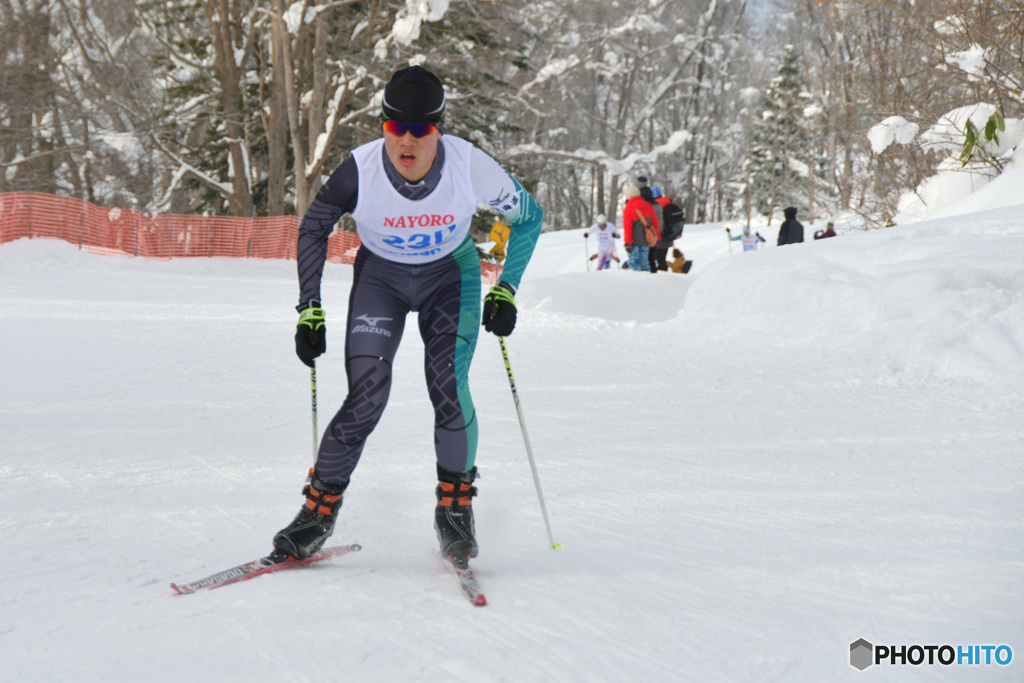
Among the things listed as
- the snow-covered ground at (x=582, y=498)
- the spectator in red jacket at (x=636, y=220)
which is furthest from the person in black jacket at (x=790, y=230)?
the snow-covered ground at (x=582, y=498)

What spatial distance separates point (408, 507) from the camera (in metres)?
3.39

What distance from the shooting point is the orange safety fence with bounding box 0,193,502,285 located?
661 inches

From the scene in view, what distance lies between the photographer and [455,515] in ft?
9.23

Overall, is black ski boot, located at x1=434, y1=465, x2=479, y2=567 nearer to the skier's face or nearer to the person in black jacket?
the skier's face

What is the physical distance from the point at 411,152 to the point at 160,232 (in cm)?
1947

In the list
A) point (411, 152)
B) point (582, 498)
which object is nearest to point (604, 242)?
point (582, 498)

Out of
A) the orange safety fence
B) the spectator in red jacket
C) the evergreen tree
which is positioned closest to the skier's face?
the spectator in red jacket

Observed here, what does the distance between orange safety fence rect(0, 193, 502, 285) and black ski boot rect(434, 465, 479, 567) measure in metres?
14.5

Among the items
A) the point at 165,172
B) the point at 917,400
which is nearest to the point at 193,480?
the point at 917,400

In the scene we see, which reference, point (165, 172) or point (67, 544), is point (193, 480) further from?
point (165, 172)

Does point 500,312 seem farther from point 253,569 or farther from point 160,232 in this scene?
point 160,232

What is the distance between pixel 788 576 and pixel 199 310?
8.36m

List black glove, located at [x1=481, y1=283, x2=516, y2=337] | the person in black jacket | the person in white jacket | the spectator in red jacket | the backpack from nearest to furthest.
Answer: black glove, located at [x1=481, y1=283, x2=516, y2=337], the spectator in red jacket, the backpack, the person in black jacket, the person in white jacket

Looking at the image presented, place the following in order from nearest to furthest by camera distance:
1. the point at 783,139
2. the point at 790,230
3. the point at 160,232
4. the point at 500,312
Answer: the point at 500,312, the point at 790,230, the point at 160,232, the point at 783,139
